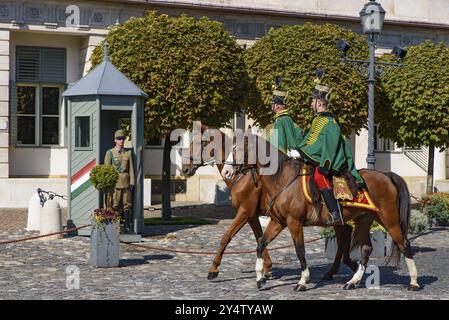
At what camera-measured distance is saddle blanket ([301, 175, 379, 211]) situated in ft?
36.7

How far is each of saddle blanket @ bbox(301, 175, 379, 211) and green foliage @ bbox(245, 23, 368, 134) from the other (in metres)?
10.5

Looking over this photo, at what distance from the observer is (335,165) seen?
36.5 ft

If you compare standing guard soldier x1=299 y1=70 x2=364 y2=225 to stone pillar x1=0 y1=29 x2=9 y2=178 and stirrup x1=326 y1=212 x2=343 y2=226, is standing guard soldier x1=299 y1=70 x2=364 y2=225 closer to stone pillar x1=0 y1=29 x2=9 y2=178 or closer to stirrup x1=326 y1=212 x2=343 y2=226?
stirrup x1=326 y1=212 x2=343 y2=226

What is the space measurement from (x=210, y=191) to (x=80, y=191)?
35.0ft

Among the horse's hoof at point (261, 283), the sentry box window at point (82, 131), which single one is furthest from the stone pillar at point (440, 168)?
the horse's hoof at point (261, 283)

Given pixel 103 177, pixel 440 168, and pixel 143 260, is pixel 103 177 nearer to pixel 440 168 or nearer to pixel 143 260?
pixel 143 260

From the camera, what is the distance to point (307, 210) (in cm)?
1123

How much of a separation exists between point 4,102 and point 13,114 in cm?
83

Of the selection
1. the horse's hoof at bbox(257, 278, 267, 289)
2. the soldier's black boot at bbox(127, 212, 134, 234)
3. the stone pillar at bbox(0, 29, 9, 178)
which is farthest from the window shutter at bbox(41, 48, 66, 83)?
the horse's hoof at bbox(257, 278, 267, 289)

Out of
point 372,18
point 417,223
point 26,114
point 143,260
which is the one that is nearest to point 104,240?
point 143,260

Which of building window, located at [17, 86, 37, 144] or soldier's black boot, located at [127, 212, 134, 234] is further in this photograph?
building window, located at [17, 86, 37, 144]

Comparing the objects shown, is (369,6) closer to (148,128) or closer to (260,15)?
(148,128)

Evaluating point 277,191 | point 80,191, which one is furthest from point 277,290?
point 80,191

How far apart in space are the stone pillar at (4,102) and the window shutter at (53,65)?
5.75 ft
